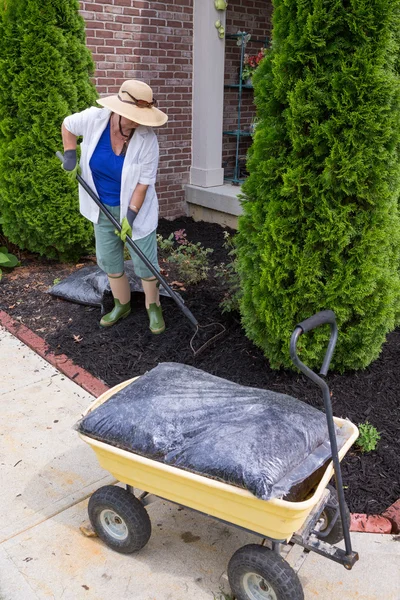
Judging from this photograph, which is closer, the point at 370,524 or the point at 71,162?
the point at 370,524

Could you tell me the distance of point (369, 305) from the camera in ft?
10.8

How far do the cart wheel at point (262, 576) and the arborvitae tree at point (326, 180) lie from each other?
4.73 feet

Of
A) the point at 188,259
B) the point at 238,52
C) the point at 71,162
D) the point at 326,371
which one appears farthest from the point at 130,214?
the point at 238,52

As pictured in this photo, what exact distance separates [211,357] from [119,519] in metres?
1.70

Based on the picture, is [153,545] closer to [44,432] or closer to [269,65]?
[44,432]

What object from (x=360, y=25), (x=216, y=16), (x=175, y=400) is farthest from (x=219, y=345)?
(x=216, y=16)

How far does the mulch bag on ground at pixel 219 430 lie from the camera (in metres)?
2.02

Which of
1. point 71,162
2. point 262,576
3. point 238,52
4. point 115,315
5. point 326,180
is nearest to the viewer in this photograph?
point 262,576

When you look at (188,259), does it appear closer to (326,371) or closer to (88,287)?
(88,287)

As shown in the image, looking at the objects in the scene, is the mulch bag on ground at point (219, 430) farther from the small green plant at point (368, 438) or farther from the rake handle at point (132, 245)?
the rake handle at point (132, 245)

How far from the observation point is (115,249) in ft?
14.4

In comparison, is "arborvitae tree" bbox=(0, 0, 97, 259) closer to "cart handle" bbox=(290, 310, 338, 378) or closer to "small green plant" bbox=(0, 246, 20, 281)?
"small green plant" bbox=(0, 246, 20, 281)

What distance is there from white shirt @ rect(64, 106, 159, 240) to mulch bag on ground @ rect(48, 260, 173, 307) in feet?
2.80

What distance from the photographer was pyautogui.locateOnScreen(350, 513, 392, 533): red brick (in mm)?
2670
